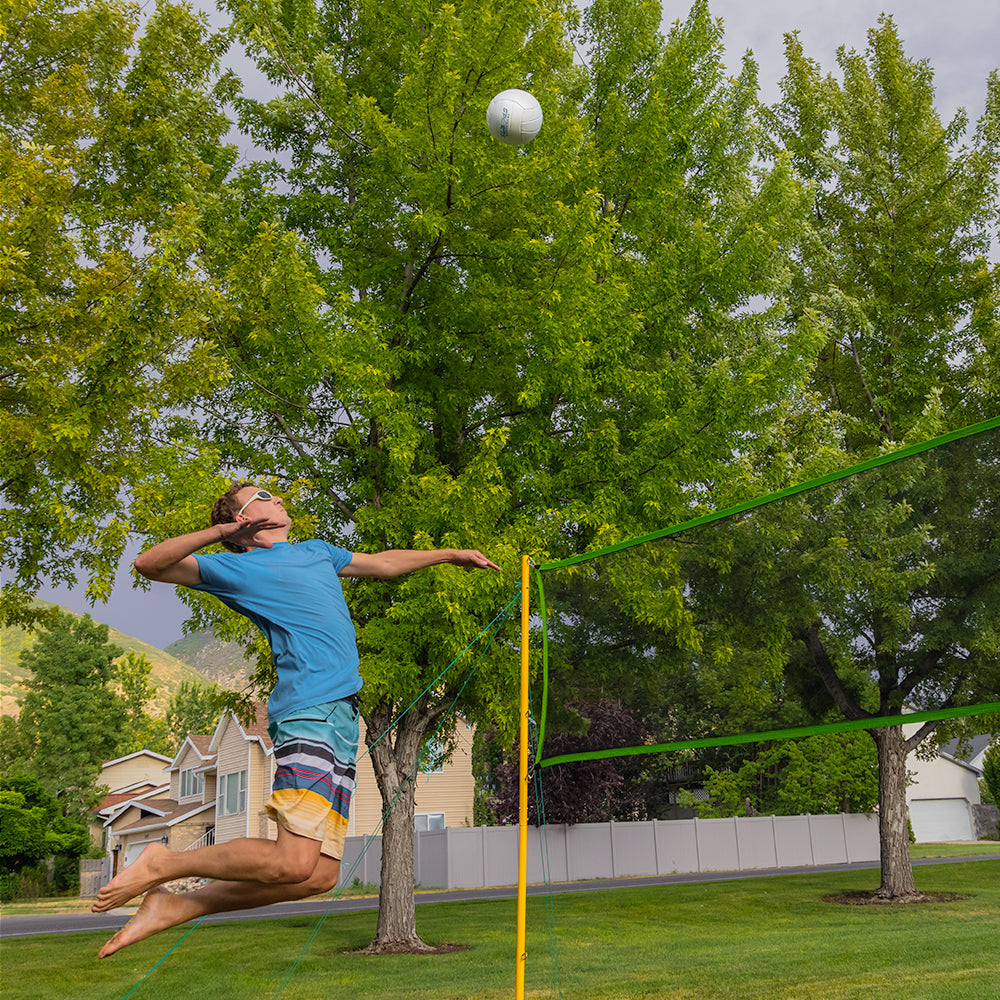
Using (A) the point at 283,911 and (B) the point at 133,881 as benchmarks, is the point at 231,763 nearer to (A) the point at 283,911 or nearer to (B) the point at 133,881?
(A) the point at 283,911

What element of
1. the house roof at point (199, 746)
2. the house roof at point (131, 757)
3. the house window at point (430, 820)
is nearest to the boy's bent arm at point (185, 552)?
the house window at point (430, 820)

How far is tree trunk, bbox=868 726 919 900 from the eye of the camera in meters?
15.3

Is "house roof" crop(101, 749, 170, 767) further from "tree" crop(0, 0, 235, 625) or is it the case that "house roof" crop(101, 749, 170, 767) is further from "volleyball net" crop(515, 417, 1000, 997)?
"volleyball net" crop(515, 417, 1000, 997)

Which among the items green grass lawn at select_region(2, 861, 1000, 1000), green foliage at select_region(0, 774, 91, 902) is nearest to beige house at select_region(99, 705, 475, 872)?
green foliage at select_region(0, 774, 91, 902)

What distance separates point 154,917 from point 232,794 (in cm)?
3201

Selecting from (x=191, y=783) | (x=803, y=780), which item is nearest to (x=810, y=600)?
(x=803, y=780)

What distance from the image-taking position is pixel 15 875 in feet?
104

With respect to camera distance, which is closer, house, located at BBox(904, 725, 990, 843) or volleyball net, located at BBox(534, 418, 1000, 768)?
volleyball net, located at BBox(534, 418, 1000, 768)

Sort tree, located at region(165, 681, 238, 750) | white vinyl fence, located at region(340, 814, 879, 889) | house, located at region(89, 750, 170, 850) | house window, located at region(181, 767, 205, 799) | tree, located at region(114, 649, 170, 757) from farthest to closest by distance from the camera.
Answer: tree, located at region(165, 681, 238, 750) < tree, located at region(114, 649, 170, 757) < house, located at region(89, 750, 170, 850) < house window, located at region(181, 767, 205, 799) < white vinyl fence, located at region(340, 814, 879, 889)

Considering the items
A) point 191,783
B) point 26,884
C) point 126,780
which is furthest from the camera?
point 126,780

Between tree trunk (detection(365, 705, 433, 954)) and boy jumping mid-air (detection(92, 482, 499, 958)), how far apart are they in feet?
25.5

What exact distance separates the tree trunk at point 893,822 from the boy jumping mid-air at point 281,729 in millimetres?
14147

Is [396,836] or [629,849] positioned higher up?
[396,836]

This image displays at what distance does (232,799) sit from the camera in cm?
3284
